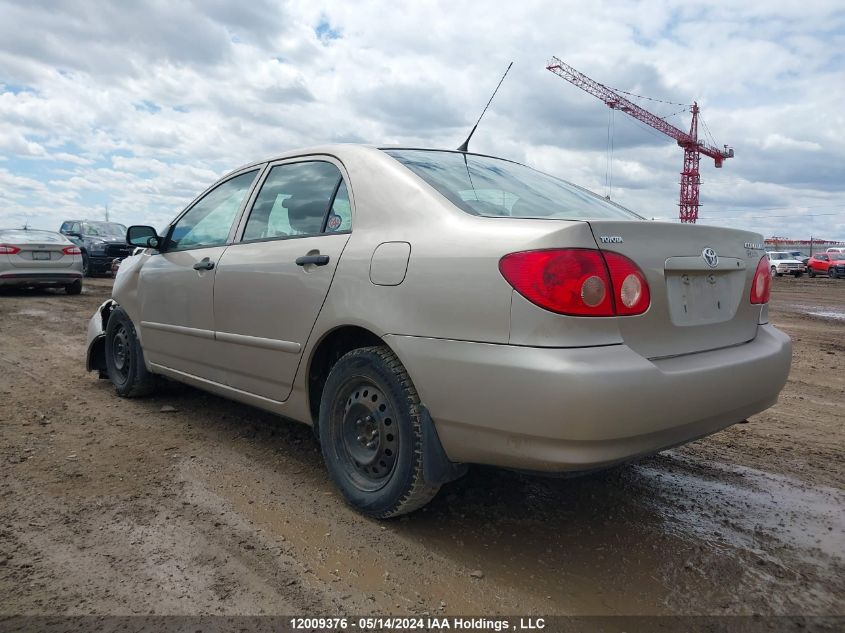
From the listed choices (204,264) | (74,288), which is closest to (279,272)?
(204,264)

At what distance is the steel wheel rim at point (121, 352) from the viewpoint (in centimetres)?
473

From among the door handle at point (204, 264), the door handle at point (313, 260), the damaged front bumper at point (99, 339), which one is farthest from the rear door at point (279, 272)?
the damaged front bumper at point (99, 339)

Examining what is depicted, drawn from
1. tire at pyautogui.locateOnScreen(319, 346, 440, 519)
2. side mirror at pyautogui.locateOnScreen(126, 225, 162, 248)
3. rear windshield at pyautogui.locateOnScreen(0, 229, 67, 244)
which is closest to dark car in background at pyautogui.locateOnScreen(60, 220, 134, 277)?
rear windshield at pyautogui.locateOnScreen(0, 229, 67, 244)

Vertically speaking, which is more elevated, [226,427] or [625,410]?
[625,410]

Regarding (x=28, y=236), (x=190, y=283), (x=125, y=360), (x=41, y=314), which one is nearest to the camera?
(x=190, y=283)

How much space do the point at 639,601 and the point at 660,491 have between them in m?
1.08

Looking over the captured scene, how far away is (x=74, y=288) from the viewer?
46.8ft

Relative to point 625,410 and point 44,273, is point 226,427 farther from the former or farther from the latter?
point 44,273

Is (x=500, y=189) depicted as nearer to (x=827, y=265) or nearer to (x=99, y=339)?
(x=99, y=339)

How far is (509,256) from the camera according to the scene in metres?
2.23

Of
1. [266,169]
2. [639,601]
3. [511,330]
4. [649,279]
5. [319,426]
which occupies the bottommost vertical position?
[639,601]

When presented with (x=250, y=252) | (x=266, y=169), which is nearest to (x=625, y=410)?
(x=250, y=252)

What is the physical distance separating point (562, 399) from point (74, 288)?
14712 millimetres

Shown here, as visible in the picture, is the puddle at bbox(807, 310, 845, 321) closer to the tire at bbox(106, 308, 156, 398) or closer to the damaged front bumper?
the tire at bbox(106, 308, 156, 398)
